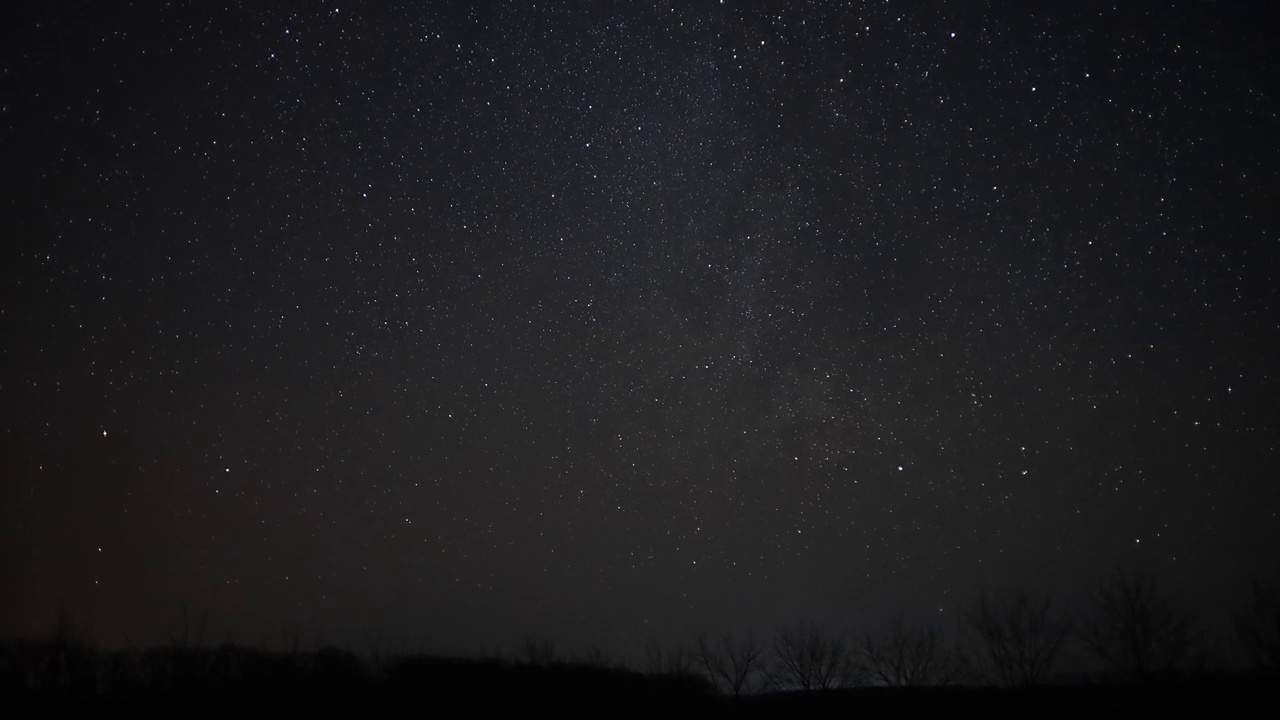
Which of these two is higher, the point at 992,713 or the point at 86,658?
the point at 86,658

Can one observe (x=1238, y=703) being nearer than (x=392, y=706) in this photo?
Yes

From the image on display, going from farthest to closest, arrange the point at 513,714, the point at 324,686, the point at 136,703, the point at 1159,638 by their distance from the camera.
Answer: the point at 1159,638
the point at 513,714
the point at 324,686
the point at 136,703

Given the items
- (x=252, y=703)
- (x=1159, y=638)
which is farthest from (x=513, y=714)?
(x=1159, y=638)

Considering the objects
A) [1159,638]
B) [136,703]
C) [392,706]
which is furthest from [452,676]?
[1159,638]

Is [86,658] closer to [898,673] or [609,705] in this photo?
[609,705]

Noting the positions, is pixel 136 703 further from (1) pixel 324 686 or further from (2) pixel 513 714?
(2) pixel 513 714

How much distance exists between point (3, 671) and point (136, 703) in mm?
3453

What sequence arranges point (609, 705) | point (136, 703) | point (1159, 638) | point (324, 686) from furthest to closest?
point (1159, 638) < point (609, 705) < point (324, 686) < point (136, 703)

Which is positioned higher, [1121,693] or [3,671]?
[3,671]

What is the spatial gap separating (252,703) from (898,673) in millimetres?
29795

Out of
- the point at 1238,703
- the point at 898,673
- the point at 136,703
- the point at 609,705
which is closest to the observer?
the point at 136,703

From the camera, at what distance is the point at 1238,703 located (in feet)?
67.7

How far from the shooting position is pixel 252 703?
20125 millimetres

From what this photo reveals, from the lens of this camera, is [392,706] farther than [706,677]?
No
